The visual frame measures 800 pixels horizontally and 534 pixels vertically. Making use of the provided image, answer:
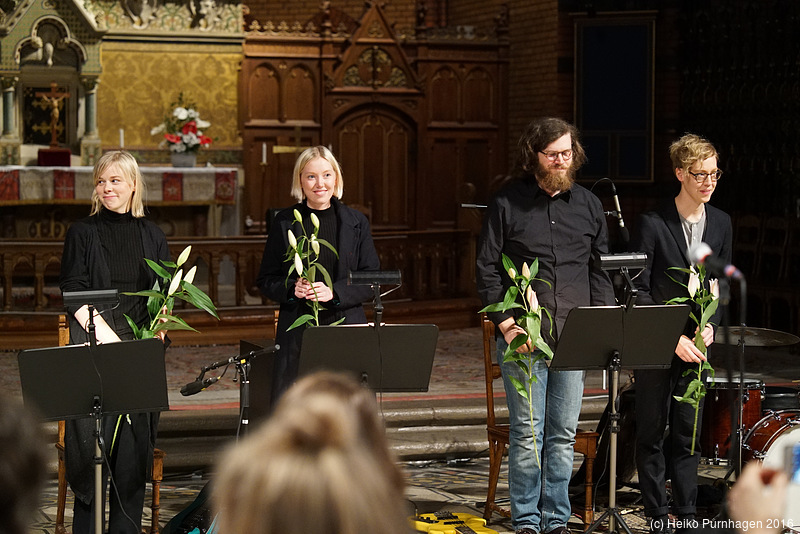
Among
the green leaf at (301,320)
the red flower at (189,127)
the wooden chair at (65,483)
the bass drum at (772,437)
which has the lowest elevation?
the wooden chair at (65,483)

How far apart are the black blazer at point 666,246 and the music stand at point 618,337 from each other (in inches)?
14.0

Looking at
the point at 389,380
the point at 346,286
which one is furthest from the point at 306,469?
the point at 346,286

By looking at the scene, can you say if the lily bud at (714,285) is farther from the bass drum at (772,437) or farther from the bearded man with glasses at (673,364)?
the bass drum at (772,437)

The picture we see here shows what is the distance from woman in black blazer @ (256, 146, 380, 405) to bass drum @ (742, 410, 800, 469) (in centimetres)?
181

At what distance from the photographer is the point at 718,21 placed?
11.2 m

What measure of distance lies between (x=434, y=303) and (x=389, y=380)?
5.79 meters

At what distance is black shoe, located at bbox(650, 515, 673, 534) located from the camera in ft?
16.2

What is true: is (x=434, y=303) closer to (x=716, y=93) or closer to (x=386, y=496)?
(x=716, y=93)

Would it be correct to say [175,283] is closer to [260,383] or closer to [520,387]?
[260,383]

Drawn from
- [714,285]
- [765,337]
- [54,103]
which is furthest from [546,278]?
[54,103]

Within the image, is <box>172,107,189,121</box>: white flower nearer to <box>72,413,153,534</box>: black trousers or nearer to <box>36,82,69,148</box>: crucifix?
<box>36,82,69,148</box>: crucifix

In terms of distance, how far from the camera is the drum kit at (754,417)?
4941mm

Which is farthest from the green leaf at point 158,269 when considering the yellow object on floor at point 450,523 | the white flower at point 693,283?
the white flower at point 693,283

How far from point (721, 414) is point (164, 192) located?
23.9ft
